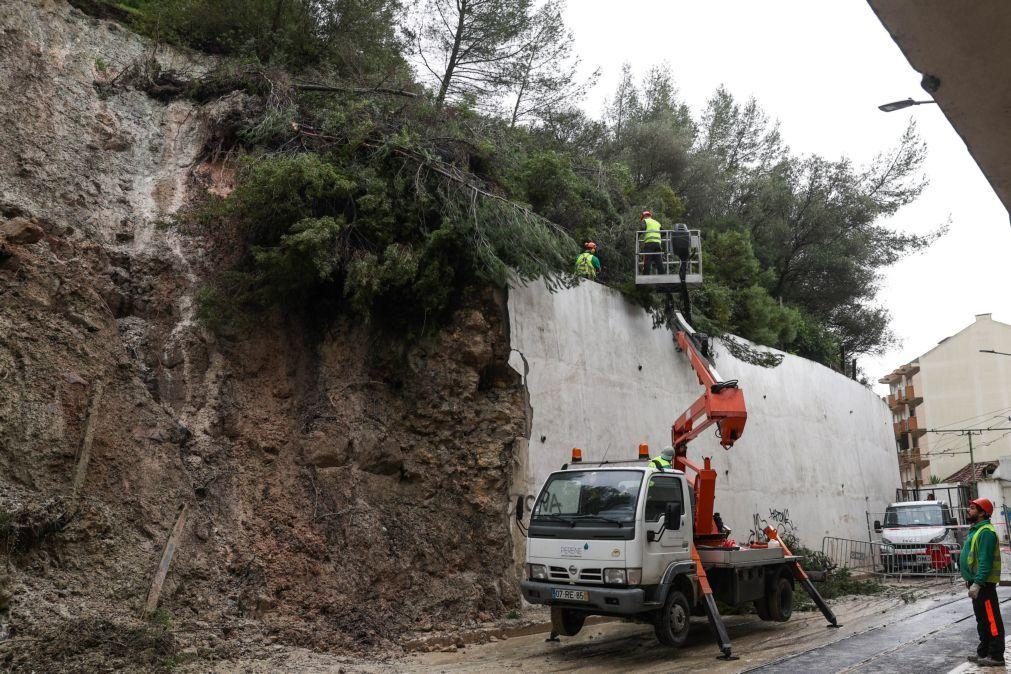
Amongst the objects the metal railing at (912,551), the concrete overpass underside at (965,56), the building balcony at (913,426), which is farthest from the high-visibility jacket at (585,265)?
the building balcony at (913,426)

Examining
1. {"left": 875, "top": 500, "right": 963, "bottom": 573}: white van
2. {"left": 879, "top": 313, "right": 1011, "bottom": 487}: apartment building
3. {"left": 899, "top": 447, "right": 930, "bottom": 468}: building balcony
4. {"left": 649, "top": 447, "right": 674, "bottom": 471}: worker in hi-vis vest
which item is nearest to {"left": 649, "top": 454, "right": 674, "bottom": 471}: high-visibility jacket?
{"left": 649, "top": 447, "right": 674, "bottom": 471}: worker in hi-vis vest

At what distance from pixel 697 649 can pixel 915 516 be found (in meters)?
13.6

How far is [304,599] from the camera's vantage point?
9.19 m

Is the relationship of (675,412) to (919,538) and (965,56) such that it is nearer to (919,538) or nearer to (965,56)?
(919,538)

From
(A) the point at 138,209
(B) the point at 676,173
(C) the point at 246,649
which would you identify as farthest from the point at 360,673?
(B) the point at 676,173

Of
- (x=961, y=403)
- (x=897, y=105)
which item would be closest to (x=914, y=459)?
(x=961, y=403)

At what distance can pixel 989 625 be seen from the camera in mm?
7941

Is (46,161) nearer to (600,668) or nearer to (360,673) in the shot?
(360,673)

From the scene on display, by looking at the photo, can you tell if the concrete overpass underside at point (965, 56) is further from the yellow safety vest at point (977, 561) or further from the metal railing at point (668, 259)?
the metal railing at point (668, 259)

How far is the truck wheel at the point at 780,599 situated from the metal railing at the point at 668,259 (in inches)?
246

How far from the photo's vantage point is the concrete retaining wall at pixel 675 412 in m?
13.0

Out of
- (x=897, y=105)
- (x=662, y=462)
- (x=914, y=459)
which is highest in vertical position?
(x=897, y=105)

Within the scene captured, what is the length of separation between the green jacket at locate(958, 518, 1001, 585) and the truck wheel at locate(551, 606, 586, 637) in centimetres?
434

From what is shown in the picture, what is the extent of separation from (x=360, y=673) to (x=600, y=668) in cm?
259
